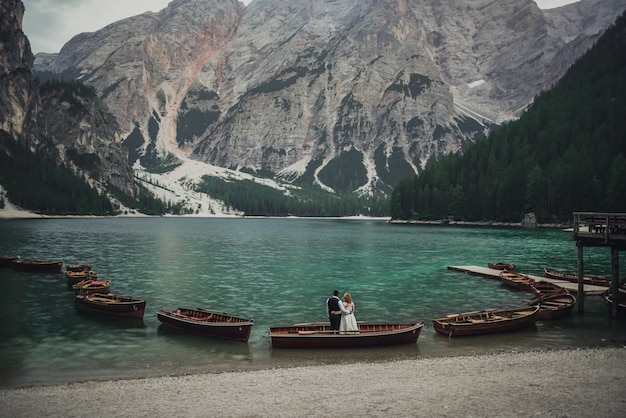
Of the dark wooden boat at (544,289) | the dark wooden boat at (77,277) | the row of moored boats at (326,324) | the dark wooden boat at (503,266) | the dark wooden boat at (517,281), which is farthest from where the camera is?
the dark wooden boat at (503,266)

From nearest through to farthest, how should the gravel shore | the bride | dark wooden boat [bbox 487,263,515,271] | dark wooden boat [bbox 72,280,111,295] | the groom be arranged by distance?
the gravel shore
the groom
the bride
dark wooden boat [bbox 72,280,111,295]
dark wooden boat [bbox 487,263,515,271]

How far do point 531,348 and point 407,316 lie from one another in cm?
1438

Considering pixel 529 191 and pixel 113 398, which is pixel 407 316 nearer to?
pixel 113 398

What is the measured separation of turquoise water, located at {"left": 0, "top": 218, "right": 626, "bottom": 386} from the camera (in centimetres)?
3325

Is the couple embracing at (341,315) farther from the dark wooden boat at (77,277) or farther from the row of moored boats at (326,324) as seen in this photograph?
the dark wooden boat at (77,277)

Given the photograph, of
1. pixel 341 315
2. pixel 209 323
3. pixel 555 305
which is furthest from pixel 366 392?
pixel 555 305

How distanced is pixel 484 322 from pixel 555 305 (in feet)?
40.5

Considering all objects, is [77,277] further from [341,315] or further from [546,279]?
[546,279]

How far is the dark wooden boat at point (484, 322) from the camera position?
3838 cm

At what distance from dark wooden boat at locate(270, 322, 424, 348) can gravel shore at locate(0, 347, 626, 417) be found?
411cm

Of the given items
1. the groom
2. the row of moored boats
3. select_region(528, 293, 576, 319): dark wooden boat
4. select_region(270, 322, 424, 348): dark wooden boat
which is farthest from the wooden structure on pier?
the groom

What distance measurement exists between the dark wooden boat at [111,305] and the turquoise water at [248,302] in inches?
41.4

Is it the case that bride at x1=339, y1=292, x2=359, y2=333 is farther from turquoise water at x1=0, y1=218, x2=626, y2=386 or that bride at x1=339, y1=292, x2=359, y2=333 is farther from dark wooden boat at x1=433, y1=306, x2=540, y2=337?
dark wooden boat at x1=433, y1=306, x2=540, y2=337

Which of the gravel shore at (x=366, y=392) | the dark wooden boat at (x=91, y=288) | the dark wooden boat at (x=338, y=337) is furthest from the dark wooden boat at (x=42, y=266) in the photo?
the gravel shore at (x=366, y=392)
